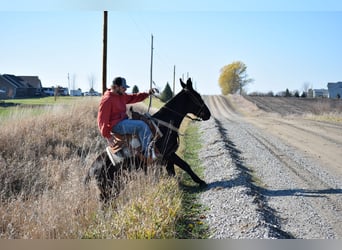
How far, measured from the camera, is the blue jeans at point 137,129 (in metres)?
6.23

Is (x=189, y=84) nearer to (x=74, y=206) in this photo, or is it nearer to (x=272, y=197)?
(x=272, y=197)

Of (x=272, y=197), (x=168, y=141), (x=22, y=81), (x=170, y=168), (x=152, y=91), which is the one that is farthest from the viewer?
(x=22, y=81)

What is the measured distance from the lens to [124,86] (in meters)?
5.89

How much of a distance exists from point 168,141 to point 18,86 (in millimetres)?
7775

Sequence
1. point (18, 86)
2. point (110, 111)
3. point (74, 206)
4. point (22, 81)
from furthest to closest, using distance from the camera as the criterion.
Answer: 1. point (18, 86)
2. point (22, 81)
3. point (110, 111)
4. point (74, 206)

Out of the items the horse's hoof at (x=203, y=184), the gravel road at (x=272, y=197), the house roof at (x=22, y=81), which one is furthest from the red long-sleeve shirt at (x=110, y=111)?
the house roof at (x=22, y=81)

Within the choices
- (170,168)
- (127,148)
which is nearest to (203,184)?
(170,168)

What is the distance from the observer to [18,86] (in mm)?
12859

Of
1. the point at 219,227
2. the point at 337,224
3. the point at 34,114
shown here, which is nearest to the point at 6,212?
the point at 219,227

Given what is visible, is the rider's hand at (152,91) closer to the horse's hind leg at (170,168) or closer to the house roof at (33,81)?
the horse's hind leg at (170,168)

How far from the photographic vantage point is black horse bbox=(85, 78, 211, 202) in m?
6.51

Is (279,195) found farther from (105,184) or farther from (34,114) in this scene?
(34,114)

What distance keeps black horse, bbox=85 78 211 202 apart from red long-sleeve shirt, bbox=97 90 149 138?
0.70 m

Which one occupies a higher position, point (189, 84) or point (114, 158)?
point (189, 84)
